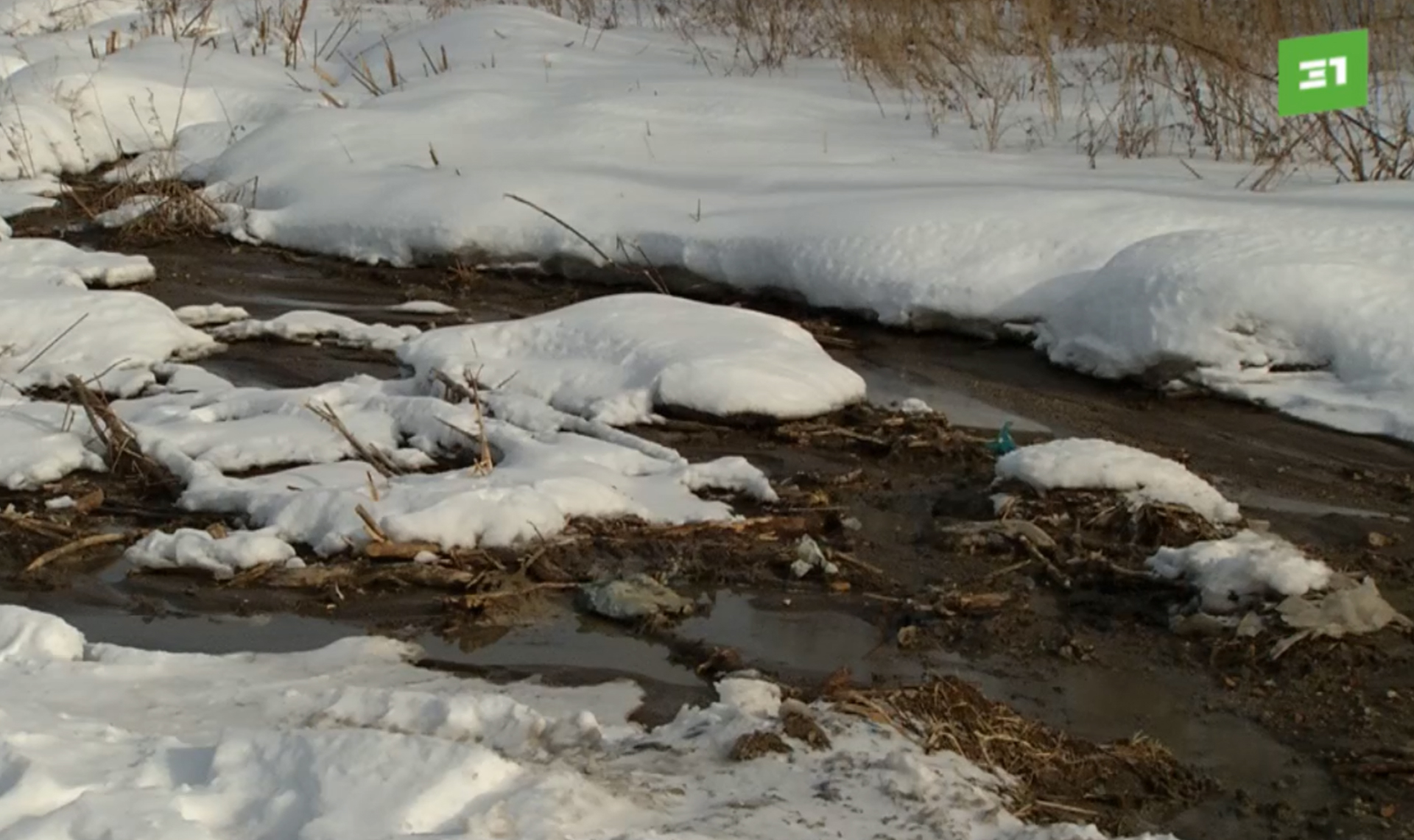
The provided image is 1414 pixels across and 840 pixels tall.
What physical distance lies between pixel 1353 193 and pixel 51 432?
17.3 feet

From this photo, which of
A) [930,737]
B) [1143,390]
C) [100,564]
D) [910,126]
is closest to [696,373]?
[1143,390]

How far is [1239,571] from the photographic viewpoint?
4375mm

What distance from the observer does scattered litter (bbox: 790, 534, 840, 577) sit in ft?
15.1

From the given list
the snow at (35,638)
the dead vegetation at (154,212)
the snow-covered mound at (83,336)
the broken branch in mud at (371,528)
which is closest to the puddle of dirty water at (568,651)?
the broken branch in mud at (371,528)

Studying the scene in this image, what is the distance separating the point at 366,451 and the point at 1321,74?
4760 millimetres

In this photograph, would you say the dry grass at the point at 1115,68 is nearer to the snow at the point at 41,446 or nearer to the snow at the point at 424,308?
the snow at the point at 424,308

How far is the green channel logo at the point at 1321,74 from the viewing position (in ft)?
24.1

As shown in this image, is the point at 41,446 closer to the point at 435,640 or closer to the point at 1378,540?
the point at 435,640

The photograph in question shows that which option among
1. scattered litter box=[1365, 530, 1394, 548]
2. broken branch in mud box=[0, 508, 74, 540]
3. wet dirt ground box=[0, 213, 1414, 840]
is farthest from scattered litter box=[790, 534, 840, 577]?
broken branch in mud box=[0, 508, 74, 540]

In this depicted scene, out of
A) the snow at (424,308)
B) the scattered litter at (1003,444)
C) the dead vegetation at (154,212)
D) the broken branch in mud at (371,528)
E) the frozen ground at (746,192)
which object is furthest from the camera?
the dead vegetation at (154,212)

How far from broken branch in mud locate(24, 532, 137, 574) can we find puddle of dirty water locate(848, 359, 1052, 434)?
2714 millimetres

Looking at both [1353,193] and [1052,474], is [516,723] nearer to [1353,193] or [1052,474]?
[1052,474]

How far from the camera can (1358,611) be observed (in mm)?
4199

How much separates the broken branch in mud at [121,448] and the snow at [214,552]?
0.55m
